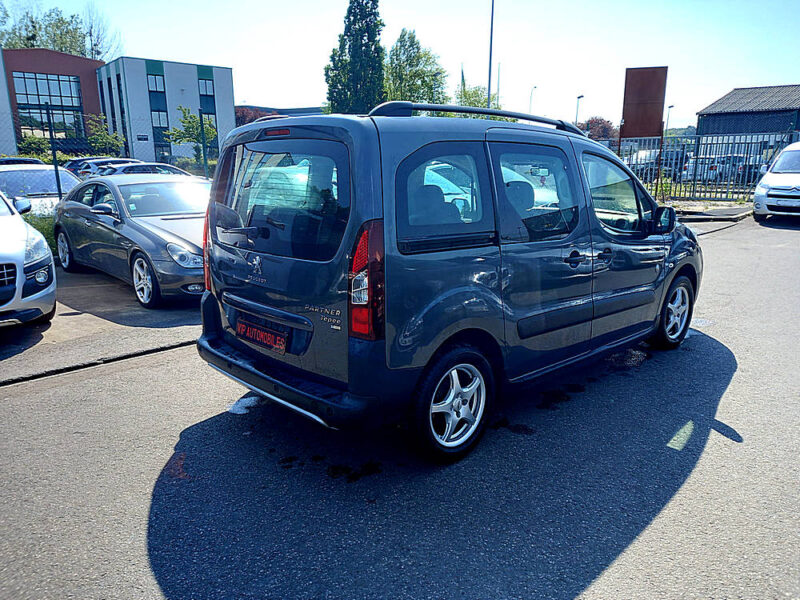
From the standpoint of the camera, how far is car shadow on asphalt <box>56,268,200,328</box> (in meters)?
6.30

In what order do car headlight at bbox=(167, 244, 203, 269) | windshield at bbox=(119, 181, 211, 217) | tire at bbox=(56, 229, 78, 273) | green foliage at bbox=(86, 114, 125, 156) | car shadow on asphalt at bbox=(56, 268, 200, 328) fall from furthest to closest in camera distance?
green foliage at bbox=(86, 114, 125, 156)
tire at bbox=(56, 229, 78, 273)
windshield at bbox=(119, 181, 211, 217)
car headlight at bbox=(167, 244, 203, 269)
car shadow on asphalt at bbox=(56, 268, 200, 328)

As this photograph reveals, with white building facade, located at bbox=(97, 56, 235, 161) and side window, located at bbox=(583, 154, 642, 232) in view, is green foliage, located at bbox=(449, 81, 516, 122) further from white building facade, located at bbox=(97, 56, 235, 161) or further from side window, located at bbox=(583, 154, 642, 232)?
side window, located at bbox=(583, 154, 642, 232)

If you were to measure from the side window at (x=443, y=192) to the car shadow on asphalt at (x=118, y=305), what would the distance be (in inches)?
155

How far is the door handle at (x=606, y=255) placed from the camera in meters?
4.13

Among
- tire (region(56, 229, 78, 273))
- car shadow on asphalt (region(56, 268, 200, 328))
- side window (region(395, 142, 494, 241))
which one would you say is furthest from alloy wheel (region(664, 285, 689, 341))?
tire (region(56, 229, 78, 273))

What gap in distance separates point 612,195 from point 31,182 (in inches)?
437

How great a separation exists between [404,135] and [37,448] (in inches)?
112

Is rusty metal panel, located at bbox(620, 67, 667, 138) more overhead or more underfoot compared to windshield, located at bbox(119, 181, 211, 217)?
more overhead

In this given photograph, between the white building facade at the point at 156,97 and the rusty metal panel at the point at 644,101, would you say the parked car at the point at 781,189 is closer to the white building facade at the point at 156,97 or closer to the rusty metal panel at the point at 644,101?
the rusty metal panel at the point at 644,101

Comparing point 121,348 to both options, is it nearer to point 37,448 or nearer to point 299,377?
point 37,448

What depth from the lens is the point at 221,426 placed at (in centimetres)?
384

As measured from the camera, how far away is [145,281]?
268 inches

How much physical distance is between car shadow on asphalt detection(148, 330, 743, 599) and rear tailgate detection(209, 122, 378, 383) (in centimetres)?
63

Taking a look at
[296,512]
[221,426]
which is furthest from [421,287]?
[221,426]
